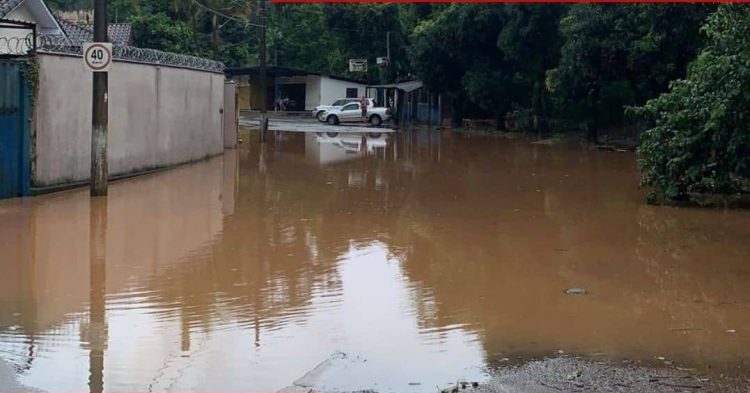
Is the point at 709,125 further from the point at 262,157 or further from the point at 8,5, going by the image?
the point at 8,5

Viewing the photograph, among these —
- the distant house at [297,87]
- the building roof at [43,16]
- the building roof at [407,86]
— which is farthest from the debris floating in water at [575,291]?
the distant house at [297,87]

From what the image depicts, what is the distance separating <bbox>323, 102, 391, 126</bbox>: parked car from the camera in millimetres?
51156

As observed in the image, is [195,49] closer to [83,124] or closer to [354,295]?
[83,124]

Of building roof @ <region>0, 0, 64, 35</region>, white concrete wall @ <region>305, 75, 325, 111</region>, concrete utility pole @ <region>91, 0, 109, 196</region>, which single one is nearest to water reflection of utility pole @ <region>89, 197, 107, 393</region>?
concrete utility pole @ <region>91, 0, 109, 196</region>

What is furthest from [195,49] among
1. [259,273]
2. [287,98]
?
[259,273]

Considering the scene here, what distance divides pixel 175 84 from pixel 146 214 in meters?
8.44

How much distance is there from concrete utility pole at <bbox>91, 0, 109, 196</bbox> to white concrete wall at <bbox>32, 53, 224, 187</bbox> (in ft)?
3.52

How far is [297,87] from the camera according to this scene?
63.8 meters

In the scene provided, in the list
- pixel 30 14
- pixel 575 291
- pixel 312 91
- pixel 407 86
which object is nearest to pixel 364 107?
pixel 407 86

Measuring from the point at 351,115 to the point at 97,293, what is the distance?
140 feet

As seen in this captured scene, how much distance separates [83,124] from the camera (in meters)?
16.9

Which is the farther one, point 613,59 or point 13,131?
point 613,59

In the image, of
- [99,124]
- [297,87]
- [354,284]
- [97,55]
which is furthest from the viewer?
[297,87]

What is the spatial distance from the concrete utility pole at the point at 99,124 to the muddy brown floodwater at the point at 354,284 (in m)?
0.44
